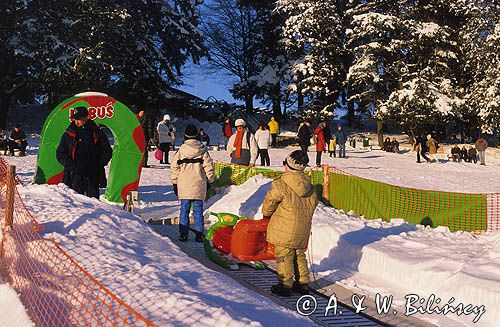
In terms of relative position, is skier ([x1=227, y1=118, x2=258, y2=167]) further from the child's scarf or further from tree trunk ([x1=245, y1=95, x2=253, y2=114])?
tree trunk ([x1=245, y1=95, x2=253, y2=114])

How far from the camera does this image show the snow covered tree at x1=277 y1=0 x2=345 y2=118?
36.8m

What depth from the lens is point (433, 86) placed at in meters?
32.9

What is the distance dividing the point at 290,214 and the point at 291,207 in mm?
75

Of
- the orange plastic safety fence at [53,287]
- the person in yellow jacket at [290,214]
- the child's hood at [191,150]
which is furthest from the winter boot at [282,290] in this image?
the child's hood at [191,150]

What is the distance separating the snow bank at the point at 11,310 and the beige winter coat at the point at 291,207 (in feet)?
8.54

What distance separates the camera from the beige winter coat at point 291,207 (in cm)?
593

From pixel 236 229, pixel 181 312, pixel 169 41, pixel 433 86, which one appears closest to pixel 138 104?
pixel 169 41

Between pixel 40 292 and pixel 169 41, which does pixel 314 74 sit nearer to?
pixel 169 41

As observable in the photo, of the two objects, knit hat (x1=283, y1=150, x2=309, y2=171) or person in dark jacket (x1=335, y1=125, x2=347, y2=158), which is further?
person in dark jacket (x1=335, y1=125, x2=347, y2=158)

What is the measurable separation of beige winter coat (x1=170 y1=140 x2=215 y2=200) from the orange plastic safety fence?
2158 millimetres

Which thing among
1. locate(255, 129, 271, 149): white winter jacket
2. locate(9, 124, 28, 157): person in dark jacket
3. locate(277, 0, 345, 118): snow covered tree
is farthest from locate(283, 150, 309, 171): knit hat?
locate(277, 0, 345, 118): snow covered tree

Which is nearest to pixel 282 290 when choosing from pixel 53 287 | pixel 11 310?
pixel 53 287

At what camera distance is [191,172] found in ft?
27.1

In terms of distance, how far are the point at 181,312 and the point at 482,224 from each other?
7313 mm
